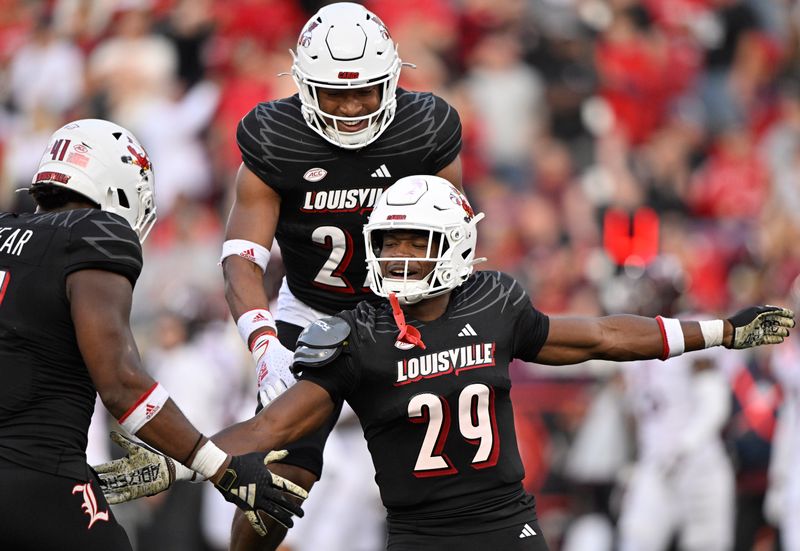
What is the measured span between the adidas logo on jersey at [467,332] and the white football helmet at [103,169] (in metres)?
1.10

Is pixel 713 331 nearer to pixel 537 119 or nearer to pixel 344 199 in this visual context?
pixel 344 199

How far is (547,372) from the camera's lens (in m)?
9.80

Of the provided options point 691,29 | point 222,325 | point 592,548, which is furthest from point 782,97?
point 222,325

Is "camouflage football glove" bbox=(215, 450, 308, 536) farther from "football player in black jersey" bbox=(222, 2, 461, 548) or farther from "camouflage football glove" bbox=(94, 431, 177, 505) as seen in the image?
"football player in black jersey" bbox=(222, 2, 461, 548)

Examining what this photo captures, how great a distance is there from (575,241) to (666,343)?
19.7 ft

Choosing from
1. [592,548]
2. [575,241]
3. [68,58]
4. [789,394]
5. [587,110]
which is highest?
[68,58]

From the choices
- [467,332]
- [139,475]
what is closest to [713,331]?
[467,332]

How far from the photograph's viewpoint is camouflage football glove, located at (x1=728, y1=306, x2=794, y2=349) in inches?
205

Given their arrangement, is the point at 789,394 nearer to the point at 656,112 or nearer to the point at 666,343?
the point at 656,112

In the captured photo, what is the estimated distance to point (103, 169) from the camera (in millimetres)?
4523

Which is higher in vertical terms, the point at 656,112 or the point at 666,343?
the point at 656,112

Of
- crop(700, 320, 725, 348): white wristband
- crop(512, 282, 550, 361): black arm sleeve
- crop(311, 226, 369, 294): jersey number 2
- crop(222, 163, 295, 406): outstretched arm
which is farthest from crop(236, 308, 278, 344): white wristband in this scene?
crop(700, 320, 725, 348): white wristband

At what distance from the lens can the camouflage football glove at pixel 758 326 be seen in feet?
17.1

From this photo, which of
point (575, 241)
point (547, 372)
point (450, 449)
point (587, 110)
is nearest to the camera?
point (450, 449)
